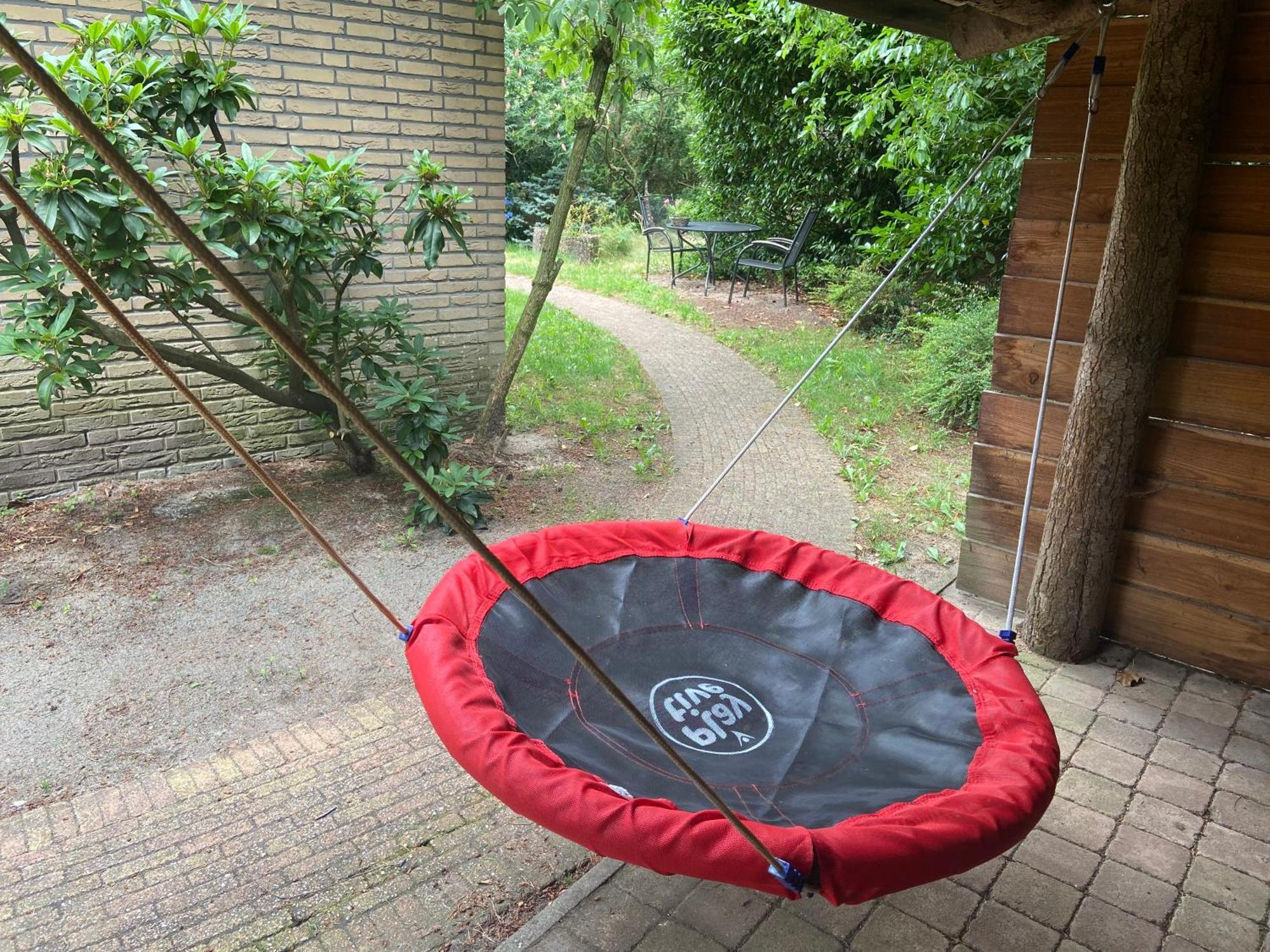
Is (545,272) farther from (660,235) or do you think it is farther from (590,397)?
(660,235)

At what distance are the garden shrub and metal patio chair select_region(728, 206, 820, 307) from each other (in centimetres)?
282

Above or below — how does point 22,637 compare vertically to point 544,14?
below

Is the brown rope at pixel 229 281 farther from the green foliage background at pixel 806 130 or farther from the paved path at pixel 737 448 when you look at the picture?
the green foliage background at pixel 806 130

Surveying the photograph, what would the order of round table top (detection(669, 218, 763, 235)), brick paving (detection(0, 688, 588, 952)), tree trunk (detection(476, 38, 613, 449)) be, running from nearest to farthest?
brick paving (detection(0, 688, 588, 952)), tree trunk (detection(476, 38, 613, 449)), round table top (detection(669, 218, 763, 235))

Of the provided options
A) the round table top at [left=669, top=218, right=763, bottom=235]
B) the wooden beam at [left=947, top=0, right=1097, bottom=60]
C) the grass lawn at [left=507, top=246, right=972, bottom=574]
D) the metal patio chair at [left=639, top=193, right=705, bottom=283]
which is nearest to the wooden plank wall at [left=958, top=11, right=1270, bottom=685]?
the wooden beam at [left=947, top=0, right=1097, bottom=60]

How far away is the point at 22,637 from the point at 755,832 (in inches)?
109

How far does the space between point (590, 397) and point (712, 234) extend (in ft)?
15.5

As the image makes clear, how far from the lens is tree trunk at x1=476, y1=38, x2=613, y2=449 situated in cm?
471

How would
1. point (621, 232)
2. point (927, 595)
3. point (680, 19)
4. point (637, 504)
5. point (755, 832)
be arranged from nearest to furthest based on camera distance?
point (755, 832) < point (927, 595) < point (637, 504) < point (680, 19) < point (621, 232)

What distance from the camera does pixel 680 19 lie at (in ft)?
34.6

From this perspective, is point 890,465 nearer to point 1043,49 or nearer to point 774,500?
point 774,500

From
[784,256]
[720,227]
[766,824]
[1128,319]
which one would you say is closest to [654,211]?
[720,227]

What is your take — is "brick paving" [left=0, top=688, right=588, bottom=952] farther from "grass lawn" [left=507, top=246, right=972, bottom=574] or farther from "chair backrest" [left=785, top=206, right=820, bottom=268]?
"chair backrest" [left=785, top=206, right=820, bottom=268]

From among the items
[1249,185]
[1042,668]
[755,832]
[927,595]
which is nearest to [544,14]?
[1249,185]
